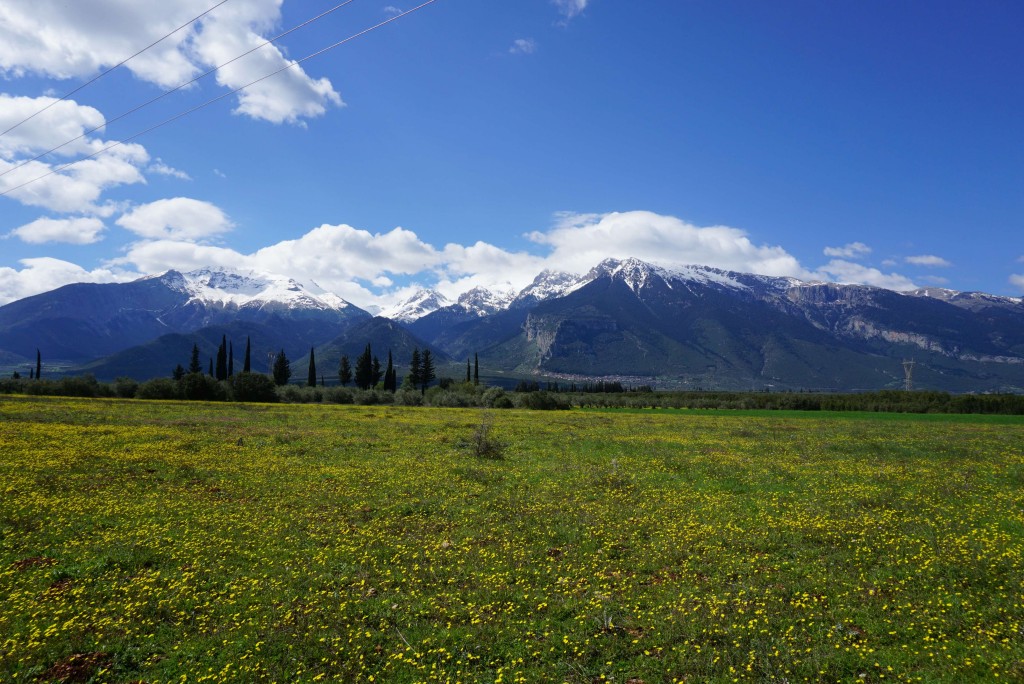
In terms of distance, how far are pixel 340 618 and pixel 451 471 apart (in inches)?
638

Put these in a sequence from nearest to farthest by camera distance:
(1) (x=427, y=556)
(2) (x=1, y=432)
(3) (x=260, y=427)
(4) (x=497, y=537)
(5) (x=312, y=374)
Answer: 1. (1) (x=427, y=556)
2. (4) (x=497, y=537)
3. (2) (x=1, y=432)
4. (3) (x=260, y=427)
5. (5) (x=312, y=374)

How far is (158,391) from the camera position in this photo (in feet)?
299

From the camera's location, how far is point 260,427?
46469mm

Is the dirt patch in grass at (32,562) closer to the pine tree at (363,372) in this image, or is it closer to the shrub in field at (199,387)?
the shrub in field at (199,387)

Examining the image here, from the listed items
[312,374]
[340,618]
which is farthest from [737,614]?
[312,374]

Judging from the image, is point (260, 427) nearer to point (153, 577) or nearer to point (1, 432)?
point (1, 432)

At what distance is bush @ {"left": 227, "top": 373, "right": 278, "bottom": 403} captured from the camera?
98.2m

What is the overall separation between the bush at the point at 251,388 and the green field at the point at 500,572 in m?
75.6

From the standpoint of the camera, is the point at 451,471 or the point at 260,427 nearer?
the point at 451,471

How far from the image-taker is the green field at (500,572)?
1011cm

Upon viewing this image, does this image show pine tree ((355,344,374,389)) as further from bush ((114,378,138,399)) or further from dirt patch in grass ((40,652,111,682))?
dirt patch in grass ((40,652,111,682))

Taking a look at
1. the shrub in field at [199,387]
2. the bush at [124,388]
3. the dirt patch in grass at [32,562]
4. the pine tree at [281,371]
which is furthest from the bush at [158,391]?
the dirt patch in grass at [32,562]

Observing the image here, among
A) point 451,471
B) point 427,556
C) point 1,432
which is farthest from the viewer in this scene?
point 1,432

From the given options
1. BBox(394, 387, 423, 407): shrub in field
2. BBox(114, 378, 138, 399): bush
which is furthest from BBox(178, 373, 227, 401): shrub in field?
BBox(394, 387, 423, 407): shrub in field
